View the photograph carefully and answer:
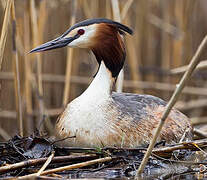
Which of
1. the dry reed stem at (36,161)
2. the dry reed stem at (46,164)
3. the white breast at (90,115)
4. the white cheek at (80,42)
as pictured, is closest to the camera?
the dry reed stem at (46,164)

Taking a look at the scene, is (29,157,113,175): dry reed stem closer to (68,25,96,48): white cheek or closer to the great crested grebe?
Answer: the great crested grebe

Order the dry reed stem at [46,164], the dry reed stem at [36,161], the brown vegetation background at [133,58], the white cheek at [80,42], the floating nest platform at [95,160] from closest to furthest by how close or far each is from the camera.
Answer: the dry reed stem at [46,164]
the dry reed stem at [36,161]
the floating nest platform at [95,160]
the white cheek at [80,42]
the brown vegetation background at [133,58]

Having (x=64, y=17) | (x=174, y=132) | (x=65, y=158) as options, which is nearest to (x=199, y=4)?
(x=64, y=17)

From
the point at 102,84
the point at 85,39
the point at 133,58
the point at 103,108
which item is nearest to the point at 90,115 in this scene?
the point at 103,108

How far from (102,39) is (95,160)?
1194 millimetres

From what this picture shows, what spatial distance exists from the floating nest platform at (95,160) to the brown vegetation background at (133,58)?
215 cm

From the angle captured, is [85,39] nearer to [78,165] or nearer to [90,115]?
[90,115]

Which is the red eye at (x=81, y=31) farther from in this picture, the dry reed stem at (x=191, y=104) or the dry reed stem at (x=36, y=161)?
the dry reed stem at (x=191, y=104)

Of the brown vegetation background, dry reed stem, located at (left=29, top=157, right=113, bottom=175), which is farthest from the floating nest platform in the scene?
the brown vegetation background

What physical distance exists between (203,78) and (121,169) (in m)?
4.97

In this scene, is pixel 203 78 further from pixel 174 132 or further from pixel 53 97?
pixel 174 132

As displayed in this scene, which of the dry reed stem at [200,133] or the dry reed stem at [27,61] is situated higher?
the dry reed stem at [27,61]

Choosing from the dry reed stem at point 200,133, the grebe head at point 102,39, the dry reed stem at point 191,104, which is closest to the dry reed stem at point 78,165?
the grebe head at point 102,39

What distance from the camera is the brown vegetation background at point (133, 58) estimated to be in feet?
22.7
